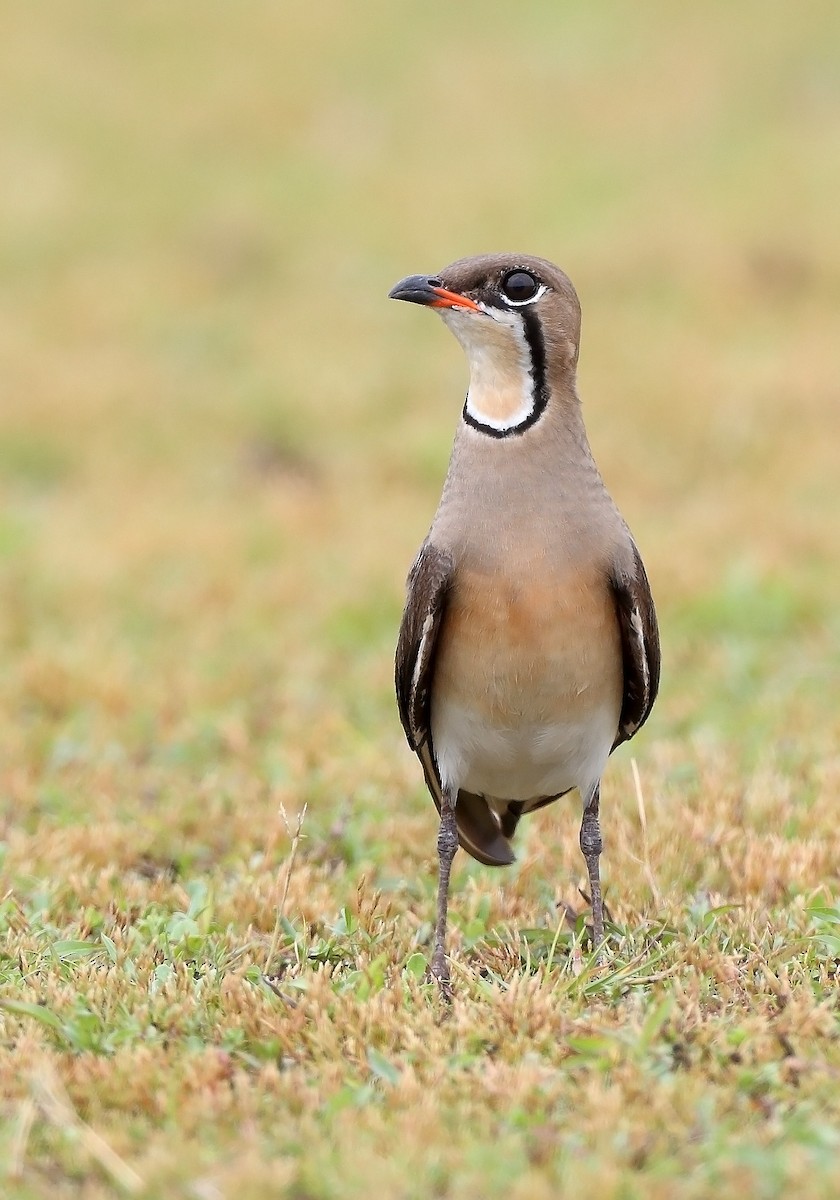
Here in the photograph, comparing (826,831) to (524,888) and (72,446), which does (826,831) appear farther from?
(72,446)

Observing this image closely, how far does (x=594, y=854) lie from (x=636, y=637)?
2.41 ft

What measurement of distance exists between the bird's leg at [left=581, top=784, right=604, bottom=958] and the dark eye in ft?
5.13

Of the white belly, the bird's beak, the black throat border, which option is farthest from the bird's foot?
the bird's beak

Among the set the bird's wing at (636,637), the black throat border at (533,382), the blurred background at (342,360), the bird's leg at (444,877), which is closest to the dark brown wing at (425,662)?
the bird's leg at (444,877)

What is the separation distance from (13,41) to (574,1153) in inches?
908

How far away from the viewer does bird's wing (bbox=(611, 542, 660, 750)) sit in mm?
4555

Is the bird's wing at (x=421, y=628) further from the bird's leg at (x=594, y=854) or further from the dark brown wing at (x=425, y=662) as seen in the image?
the bird's leg at (x=594, y=854)

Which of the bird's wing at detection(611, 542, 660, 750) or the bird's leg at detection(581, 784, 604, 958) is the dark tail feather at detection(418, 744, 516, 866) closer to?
the bird's leg at detection(581, 784, 604, 958)

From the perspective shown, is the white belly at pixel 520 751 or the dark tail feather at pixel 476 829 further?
the dark tail feather at pixel 476 829

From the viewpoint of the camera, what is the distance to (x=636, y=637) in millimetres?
4641

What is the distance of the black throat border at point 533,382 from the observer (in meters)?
4.66

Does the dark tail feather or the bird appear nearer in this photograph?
the bird

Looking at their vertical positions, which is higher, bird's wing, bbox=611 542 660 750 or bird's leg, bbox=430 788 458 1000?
bird's wing, bbox=611 542 660 750

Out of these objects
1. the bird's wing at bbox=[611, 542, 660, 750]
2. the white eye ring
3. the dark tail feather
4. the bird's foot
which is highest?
the white eye ring
